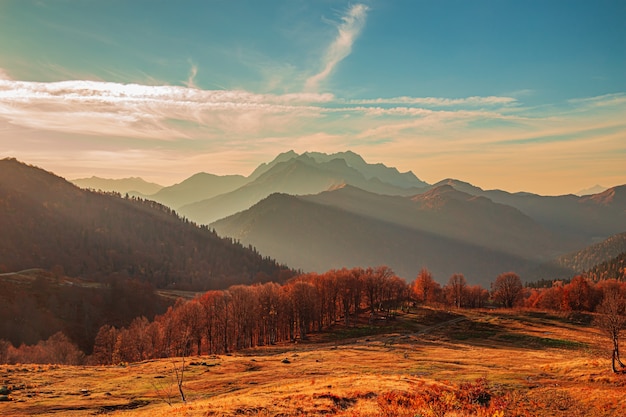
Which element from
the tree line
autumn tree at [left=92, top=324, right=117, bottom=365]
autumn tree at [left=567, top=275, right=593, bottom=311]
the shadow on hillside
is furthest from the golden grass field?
autumn tree at [left=567, top=275, right=593, bottom=311]

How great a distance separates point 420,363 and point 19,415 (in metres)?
69.7

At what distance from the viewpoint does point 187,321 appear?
127375mm

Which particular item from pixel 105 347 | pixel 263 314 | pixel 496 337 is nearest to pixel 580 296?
pixel 496 337

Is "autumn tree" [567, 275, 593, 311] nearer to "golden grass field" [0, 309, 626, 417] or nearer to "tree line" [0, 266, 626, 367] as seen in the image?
"tree line" [0, 266, 626, 367]

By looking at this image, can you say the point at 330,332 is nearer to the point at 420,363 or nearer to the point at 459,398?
the point at 420,363

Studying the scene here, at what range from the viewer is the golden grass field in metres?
38.7

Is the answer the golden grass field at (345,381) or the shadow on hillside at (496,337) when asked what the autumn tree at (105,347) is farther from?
the shadow on hillside at (496,337)

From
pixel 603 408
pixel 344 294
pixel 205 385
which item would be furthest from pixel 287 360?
pixel 344 294

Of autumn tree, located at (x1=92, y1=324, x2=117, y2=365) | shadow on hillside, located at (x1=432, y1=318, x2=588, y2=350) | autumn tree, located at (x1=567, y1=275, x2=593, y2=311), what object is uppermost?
autumn tree, located at (x1=567, y1=275, x2=593, y2=311)

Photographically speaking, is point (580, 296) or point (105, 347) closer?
point (105, 347)

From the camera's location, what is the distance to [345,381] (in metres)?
51.2

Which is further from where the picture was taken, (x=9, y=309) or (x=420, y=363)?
(x=9, y=309)

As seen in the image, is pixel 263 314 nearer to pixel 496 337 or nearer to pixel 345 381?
pixel 496 337

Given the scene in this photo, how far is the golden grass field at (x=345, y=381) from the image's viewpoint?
38.7m
